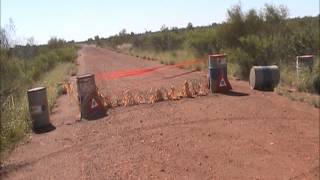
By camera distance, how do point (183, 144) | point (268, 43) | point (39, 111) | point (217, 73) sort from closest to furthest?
point (183, 144), point (39, 111), point (217, 73), point (268, 43)

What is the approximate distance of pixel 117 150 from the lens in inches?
457

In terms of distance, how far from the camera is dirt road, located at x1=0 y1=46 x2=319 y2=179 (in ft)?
32.8

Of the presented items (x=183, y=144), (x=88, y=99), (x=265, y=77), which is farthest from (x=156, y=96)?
(x=183, y=144)

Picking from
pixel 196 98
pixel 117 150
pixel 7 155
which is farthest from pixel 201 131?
pixel 196 98

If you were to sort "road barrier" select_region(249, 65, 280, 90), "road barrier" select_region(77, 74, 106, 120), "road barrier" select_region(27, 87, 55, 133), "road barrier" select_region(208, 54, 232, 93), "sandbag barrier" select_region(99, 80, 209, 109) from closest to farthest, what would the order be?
"road barrier" select_region(27, 87, 55, 133), "road barrier" select_region(77, 74, 106, 120), "sandbag barrier" select_region(99, 80, 209, 109), "road barrier" select_region(208, 54, 232, 93), "road barrier" select_region(249, 65, 280, 90)

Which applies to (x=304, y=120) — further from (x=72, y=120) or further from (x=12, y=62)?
(x=12, y=62)

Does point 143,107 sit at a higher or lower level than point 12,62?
lower

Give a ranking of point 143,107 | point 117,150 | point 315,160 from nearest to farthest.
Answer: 1. point 315,160
2. point 117,150
3. point 143,107

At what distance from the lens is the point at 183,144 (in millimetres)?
11789

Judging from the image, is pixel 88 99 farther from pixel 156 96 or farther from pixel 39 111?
pixel 156 96

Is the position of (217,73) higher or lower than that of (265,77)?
higher

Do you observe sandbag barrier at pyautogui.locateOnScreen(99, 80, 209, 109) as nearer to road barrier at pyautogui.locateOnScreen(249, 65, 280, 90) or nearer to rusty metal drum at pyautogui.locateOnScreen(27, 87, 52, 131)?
road barrier at pyautogui.locateOnScreen(249, 65, 280, 90)

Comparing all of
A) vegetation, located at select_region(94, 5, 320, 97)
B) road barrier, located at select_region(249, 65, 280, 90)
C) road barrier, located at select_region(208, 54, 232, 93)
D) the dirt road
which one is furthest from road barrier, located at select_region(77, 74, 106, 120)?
vegetation, located at select_region(94, 5, 320, 97)

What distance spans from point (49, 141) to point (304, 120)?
575 centimetres
